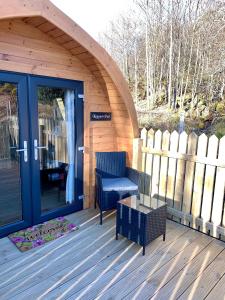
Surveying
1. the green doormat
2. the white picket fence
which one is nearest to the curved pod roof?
the white picket fence

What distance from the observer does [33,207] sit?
2.85 m

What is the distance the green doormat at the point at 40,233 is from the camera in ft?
8.22

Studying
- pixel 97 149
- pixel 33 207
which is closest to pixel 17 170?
pixel 33 207

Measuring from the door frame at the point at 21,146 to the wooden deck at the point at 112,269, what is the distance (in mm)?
220

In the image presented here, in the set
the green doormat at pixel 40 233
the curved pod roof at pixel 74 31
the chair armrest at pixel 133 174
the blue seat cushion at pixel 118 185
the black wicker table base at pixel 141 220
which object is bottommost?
the green doormat at pixel 40 233

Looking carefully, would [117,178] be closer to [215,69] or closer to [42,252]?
[42,252]

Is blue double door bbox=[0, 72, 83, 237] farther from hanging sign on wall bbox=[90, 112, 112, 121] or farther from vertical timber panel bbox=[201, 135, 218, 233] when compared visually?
vertical timber panel bbox=[201, 135, 218, 233]

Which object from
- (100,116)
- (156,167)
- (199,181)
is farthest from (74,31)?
(199,181)

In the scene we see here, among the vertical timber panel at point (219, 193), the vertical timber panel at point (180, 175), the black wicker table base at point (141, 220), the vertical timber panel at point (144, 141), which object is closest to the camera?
the black wicker table base at point (141, 220)

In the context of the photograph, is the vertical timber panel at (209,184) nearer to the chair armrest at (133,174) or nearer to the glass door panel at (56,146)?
the chair armrest at (133,174)

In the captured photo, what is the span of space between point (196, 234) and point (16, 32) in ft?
10.8

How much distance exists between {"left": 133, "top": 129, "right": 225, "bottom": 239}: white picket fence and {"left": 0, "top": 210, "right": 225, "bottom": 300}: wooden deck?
0.88 feet

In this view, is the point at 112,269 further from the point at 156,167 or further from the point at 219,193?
the point at 156,167

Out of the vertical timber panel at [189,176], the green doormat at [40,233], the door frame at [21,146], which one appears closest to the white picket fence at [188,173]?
the vertical timber panel at [189,176]
